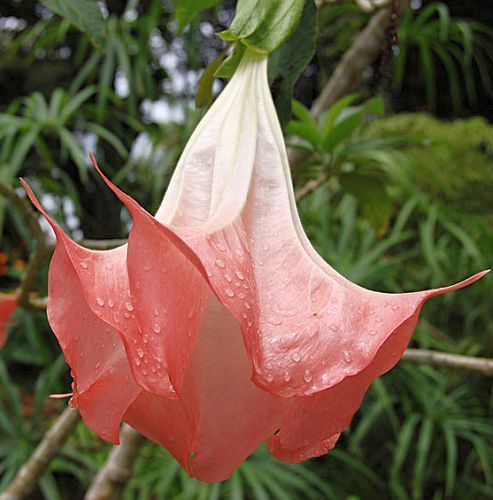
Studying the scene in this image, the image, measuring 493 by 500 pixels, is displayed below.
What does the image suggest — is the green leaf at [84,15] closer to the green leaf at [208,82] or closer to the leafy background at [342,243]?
the green leaf at [208,82]

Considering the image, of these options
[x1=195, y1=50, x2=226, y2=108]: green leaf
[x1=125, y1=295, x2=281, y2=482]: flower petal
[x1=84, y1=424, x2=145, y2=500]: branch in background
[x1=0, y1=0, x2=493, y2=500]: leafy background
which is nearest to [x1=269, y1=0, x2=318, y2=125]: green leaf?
[x1=195, y1=50, x2=226, y2=108]: green leaf

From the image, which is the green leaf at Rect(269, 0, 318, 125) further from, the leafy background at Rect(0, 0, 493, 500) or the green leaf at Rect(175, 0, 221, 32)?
the leafy background at Rect(0, 0, 493, 500)

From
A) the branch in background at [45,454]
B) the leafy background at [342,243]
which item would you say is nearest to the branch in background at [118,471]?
the branch in background at [45,454]

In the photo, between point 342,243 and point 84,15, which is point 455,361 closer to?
point 84,15

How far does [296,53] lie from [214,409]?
23 cm

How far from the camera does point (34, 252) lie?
622 millimetres

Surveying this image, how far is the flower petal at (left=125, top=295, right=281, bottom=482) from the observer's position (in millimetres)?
263

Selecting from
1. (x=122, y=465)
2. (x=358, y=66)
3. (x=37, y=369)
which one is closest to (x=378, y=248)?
(x=358, y=66)

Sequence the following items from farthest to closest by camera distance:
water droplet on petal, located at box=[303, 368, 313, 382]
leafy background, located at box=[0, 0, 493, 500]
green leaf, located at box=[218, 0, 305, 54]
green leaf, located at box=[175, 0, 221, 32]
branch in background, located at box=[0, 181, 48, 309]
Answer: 1. leafy background, located at box=[0, 0, 493, 500]
2. branch in background, located at box=[0, 181, 48, 309]
3. green leaf, located at box=[175, 0, 221, 32]
4. green leaf, located at box=[218, 0, 305, 54]
5. water droplet on petal, located at box=[303, 368, 313, 382]

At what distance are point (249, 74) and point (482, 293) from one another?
1.71 meters

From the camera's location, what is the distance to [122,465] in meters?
0.64

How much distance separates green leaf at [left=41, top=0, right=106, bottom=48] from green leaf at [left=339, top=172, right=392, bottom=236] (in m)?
0.31

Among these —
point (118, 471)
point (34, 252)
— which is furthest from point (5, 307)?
point (118, 471)

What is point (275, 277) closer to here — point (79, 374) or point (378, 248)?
point (79, 374)
